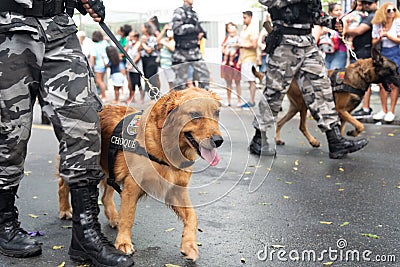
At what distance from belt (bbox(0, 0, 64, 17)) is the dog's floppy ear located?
883mm

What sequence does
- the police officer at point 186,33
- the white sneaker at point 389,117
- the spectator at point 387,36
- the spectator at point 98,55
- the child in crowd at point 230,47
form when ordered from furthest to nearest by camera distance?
the spectator at point 98,55, the child in crowd at point 230,47, the police officer at point 186,33, the white sneaker at point 389,117, the spectator at point 387,36

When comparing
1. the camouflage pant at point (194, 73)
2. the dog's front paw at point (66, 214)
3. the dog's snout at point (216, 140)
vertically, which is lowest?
the dog's front paw at point (66, 214)

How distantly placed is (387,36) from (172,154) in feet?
23.9

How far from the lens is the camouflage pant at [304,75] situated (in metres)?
6.81

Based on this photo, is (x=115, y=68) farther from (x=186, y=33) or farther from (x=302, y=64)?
(x=302, y=64)

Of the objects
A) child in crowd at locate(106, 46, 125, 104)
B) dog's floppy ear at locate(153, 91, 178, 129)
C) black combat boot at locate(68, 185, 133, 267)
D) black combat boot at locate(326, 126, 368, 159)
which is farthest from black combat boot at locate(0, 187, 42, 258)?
child in crowd at locate(106, 46, 125, 104)

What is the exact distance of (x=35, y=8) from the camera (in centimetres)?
349

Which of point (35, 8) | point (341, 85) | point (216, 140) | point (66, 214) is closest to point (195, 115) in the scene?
point (216, 140)

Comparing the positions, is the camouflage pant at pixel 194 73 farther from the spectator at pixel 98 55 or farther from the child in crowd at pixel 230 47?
the spectator at pixel 98 55

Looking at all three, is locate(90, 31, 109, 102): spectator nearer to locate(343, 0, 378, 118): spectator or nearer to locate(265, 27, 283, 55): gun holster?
locate(343, 0, 378, 118): spectator

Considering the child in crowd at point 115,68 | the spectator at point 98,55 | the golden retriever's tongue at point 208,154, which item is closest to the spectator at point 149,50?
the child in crowd at point 115,68

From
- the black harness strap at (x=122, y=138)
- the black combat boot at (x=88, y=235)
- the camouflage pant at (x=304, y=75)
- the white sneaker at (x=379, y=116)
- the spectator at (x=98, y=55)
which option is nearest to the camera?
the black combat boot at (x=88, y=235)

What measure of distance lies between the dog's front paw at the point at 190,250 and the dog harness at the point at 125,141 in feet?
1.69

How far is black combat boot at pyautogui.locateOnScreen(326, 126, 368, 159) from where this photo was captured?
6.89 meters
